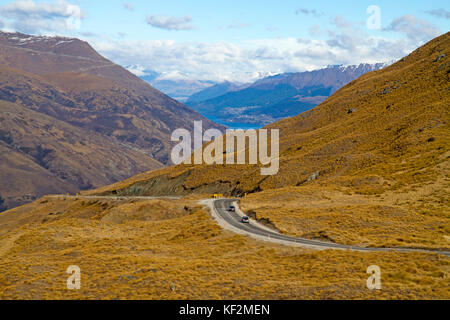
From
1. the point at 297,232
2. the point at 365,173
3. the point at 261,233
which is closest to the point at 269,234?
the point at 261,233

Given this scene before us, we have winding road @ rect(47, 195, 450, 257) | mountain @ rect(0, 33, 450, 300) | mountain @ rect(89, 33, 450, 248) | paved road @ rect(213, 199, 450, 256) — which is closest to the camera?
mountain @ rect(0, 33, 450, 300)

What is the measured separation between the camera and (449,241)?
30.0 m

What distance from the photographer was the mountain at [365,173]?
37.4 meters

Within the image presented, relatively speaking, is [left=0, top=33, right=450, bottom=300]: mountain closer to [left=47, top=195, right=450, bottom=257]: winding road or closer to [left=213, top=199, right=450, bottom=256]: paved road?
[left=47, top=195, right=450, bottom=257]: winding road

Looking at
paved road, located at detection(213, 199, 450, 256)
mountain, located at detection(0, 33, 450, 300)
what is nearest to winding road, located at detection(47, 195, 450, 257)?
paved road, located at detection(213, 199, 450, 256)

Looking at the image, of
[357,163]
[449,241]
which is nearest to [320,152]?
[357,163]

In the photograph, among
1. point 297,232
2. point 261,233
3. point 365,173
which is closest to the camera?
point 297,232

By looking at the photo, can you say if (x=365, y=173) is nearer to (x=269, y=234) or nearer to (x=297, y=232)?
(x=297, y=232)

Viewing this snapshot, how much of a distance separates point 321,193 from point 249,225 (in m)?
14.9

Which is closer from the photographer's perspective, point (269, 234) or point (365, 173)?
point (269, 234)

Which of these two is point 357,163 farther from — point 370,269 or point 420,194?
point 370,269

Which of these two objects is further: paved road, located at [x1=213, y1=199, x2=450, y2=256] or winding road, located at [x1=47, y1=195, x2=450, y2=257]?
winding road, located at [x1=47, y1=195, x2=450, y2=257]

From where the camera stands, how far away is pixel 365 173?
2263 inches

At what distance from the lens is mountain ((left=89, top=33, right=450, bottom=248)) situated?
37406mm
